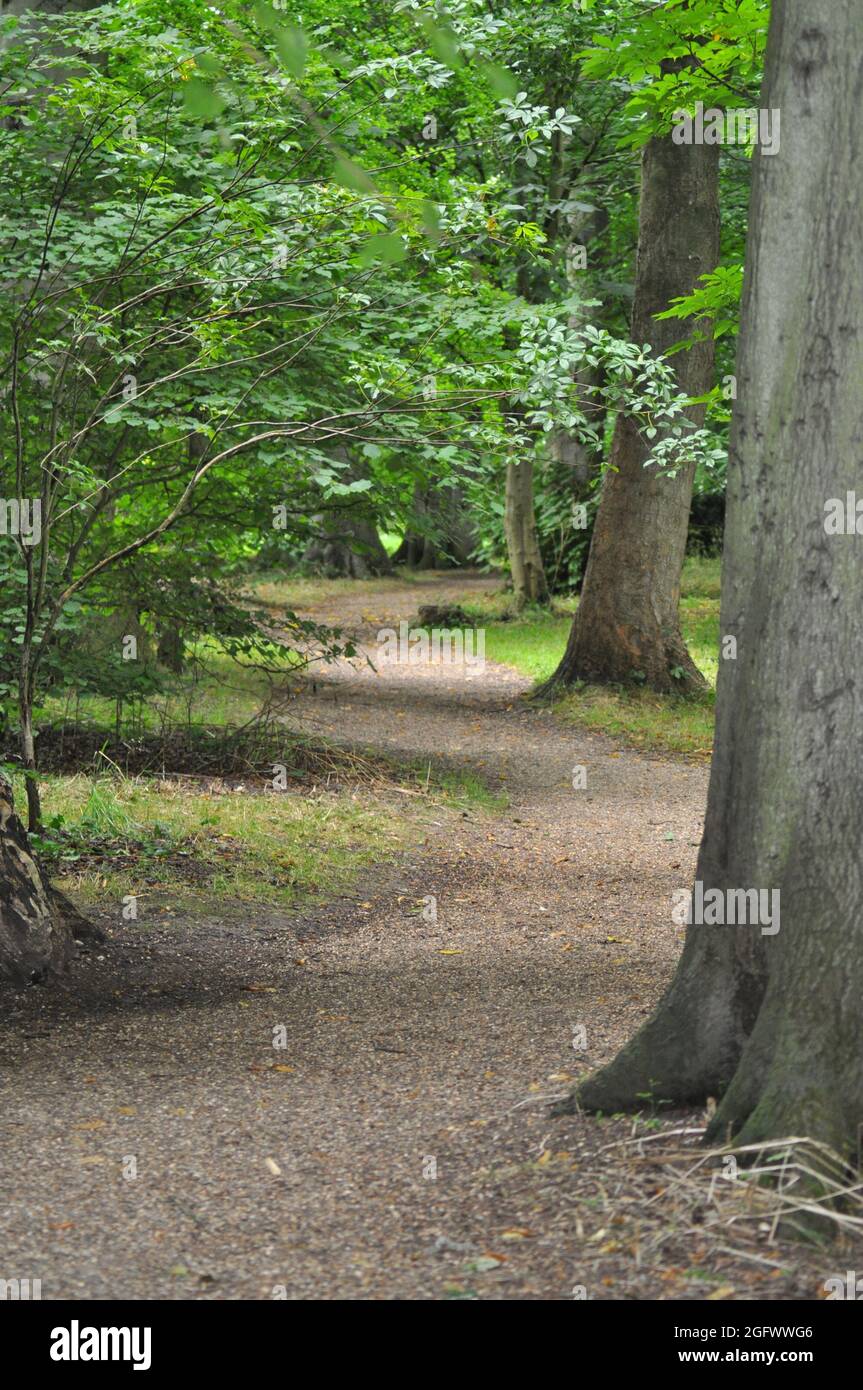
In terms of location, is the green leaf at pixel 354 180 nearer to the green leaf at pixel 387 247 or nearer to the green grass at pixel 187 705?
the green leaf at pixel 387 247

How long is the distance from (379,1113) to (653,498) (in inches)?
408

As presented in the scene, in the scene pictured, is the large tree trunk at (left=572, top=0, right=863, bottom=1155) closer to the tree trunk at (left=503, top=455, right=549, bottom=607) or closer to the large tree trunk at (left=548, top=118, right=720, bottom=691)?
the large tree trunk at (left=548, top=118, right=720, bottom=691)

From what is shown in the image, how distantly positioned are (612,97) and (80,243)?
39.1 ft

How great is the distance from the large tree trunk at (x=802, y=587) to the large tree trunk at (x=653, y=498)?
9.60 m

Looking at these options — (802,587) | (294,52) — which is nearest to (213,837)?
(294,52)

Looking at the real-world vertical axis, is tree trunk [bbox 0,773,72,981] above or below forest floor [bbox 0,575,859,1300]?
above

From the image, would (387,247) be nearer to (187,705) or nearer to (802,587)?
(802,587)

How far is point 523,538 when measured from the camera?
74.7 ft

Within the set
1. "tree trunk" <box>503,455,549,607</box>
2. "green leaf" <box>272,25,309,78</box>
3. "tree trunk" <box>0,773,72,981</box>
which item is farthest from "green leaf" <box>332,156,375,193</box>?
"tree trunk" <box>503,455,549,607</box>

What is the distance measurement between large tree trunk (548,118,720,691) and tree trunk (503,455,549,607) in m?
7.17

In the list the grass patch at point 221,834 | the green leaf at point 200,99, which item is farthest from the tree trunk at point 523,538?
the green leaf at point 200,99

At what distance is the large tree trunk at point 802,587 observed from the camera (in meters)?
3.75

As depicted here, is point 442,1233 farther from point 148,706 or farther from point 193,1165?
point 148,706

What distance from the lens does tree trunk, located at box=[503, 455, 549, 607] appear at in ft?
72.4
